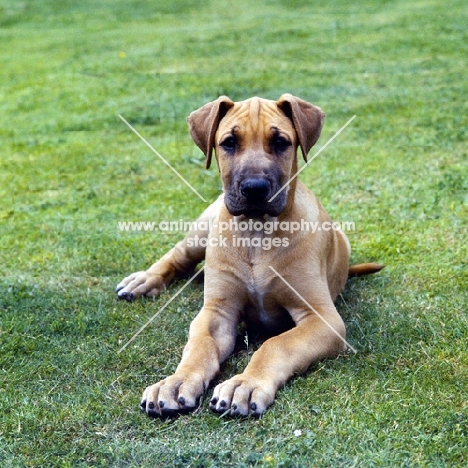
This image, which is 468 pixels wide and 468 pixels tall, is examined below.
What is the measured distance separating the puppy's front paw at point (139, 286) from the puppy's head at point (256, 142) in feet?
4.17

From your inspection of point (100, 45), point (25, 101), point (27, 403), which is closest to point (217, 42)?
point (100, 45)

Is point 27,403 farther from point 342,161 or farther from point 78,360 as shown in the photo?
point 342,161

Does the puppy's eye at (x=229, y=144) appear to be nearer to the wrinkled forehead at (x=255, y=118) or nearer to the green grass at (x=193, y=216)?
the wrinkled forehead at (x=255, y=118)

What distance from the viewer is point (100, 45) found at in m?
17.5

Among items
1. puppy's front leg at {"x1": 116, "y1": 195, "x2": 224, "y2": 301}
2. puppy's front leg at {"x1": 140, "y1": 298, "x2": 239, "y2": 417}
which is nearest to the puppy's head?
puppy's front leg at {"x1": 140, "y1": 298, "x2": 239, "y2": 417}

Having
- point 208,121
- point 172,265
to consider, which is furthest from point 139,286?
point 208,121

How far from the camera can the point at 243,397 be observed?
4.05 meters

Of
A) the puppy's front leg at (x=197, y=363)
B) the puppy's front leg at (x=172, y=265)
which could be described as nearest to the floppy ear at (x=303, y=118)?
the puppy's front leg at (x=172, y=265)

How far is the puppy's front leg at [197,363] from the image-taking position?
13.5 ft

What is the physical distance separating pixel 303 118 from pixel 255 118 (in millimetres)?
365

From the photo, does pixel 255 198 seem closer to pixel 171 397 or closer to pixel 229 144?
pixel 229 144

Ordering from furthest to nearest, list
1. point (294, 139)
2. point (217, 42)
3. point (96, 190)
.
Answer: point (217, 42) → point (96, 190) → point (294, 139)

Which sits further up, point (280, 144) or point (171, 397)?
point (280, 144)

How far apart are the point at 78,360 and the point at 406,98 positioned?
7.98 metres
